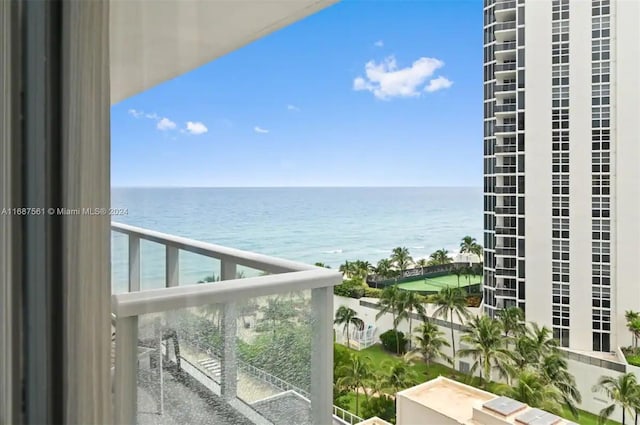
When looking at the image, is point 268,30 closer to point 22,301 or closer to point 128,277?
point 128,277

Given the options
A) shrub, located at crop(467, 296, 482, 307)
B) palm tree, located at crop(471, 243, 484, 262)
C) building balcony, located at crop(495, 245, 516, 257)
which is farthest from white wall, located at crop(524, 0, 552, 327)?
palm tree, located at crop(471, 243, 484, 262)

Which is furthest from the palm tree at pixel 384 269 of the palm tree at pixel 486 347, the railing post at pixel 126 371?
the railing post at pixel 126 371

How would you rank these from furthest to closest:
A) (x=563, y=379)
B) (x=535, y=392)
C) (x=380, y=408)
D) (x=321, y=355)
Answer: (x=380, y=408), (x=535, y=392), (x=563, y=379), (x=321, y=355)

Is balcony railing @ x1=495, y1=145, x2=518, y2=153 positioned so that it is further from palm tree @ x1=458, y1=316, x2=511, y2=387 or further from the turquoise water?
palm tree @ x1=458, y1=316, x2=511, y2=387

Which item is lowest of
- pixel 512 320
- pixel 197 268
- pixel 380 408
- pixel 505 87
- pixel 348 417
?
pixel 380 408

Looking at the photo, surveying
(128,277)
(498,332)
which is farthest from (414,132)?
(128,277)

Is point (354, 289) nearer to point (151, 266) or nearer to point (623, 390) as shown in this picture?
point (623, 390)

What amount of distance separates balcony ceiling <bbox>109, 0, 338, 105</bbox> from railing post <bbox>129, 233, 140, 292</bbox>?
293 millimetres

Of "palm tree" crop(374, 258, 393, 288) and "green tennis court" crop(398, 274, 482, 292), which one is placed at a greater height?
"palm tree" crop(374, 258, 393, 288)

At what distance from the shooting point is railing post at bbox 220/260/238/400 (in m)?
0.99

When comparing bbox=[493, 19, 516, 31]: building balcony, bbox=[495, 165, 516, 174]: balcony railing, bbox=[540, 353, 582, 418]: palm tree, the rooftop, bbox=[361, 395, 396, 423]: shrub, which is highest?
bbox=[493, 19, 516, 31]: building balcony

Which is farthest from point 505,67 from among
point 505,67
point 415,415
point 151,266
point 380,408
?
point 380,408

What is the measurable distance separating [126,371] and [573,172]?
163cm

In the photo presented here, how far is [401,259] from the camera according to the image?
8.45ft
